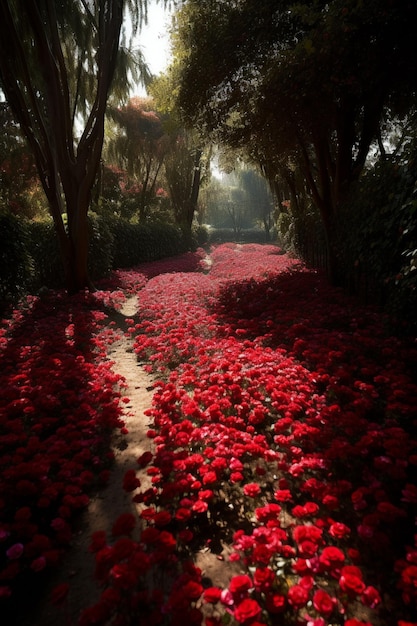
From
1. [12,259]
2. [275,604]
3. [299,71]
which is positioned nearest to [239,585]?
[275,604]

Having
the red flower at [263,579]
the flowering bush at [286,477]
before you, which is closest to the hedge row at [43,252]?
the flowering bush at [286,477]

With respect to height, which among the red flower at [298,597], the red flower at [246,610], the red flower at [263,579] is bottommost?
the red flower at [263,579]

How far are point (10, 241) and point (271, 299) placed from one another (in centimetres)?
724

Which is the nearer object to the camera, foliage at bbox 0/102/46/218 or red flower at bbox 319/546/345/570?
red flower at bbox 319/546/345/570

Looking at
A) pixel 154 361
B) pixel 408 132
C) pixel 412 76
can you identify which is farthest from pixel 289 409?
pixel 412 76

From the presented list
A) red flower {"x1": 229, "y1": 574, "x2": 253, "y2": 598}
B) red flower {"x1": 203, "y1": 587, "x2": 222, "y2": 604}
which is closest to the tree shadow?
red flower {"x1": 203, "y1": 587, "x2": 222, "y2": 604}

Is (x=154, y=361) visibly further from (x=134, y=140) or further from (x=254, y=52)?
(x=134, y=140)

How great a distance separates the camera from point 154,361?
6113 mm

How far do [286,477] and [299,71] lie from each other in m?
8.45

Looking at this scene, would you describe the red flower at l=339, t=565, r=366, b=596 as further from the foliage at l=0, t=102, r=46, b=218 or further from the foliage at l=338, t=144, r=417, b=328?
the foliage at l=0, t=102, r=46, b=218

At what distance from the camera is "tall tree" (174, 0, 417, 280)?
22.1 ft

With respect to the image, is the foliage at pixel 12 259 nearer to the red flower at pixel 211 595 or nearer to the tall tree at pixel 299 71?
the tall tree at pixel 299 71

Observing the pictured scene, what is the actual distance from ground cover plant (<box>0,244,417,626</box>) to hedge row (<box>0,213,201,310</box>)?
3.79 m

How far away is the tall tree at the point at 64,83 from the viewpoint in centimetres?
866
